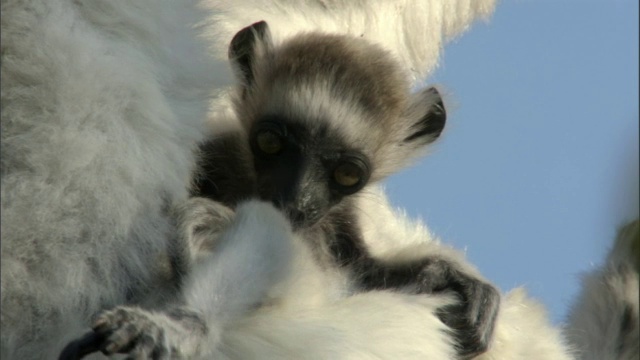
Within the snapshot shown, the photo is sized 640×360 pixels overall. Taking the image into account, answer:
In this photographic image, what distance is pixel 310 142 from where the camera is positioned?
4.03 meters

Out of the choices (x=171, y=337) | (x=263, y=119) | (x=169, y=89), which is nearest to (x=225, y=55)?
(x=263, y=119)

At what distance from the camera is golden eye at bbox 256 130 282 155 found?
3980 mm

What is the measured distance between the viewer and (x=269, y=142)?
13.1 feet

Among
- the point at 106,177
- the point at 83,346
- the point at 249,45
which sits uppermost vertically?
the point at 249,45

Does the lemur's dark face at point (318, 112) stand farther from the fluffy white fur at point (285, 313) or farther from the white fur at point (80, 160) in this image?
the white fur at point (80, 160)

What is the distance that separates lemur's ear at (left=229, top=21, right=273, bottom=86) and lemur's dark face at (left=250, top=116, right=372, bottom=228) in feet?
0.79

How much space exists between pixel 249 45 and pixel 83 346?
5.64ft

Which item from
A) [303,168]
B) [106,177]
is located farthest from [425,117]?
[106,177]

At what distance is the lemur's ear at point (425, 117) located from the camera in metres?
4.46

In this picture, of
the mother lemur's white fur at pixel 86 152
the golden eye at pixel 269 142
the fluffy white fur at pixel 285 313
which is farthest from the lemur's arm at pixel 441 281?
the mother lemur's white fur at pixel 86 152

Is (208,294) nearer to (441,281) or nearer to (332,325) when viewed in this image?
(332,325)

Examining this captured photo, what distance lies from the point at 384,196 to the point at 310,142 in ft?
3.47

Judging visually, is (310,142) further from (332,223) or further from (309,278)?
(309,278)

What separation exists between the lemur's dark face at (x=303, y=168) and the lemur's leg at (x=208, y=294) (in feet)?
1.34
